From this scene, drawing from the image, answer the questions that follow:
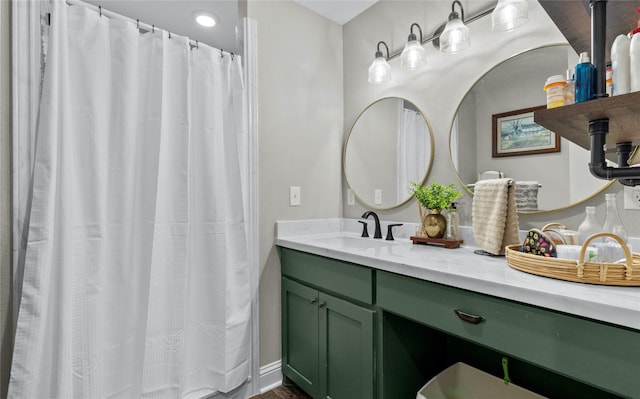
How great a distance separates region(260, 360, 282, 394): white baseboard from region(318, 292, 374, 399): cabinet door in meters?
0.43

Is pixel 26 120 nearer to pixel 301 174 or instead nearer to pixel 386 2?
pixel 301 174

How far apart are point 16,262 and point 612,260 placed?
82.2 inches

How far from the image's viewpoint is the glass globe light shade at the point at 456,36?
4.86ft

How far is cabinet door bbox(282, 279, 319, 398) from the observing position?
1.62 m

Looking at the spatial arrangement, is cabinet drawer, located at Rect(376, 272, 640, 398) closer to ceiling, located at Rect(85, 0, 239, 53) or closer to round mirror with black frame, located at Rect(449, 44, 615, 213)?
round mirror with black frame, located at Rect(449, 44, 615, 213)

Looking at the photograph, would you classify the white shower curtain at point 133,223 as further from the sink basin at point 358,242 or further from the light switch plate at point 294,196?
the sink basin at point 358,242

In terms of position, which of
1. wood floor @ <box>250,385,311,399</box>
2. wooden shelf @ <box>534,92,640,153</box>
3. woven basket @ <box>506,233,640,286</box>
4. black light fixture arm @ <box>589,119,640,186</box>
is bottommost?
wood floor @ <box>250,385,311,399</box>

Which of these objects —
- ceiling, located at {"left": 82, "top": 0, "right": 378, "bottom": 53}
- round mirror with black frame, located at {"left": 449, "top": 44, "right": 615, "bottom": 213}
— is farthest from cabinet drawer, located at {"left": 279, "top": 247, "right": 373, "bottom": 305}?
ceiling, located at {"left": 82, "top": 0, "right": 378, "bottom": 53}

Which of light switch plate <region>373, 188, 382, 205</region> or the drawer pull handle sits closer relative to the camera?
the drawer pull handle

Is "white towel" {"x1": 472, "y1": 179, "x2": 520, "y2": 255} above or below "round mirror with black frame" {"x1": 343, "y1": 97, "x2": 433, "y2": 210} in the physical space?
below

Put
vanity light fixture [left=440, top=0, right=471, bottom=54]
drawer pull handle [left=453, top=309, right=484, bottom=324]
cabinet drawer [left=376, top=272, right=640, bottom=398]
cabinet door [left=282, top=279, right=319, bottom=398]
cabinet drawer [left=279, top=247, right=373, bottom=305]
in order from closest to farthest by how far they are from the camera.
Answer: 1. cabinet drawer [left=376, top=272, right=640, bottom=398]
2. drawer pull handle [left=453, top=309, right=484, bottom=324]
3. cabinet drawer [left=279, top=247, right=373, bottom=305]
4. vanity light fixture [left=440, top=0, right=471, bottom=54]
5. cabinet door [left=282, top=279, right=319, bottom=398]

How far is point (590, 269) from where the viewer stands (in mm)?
818

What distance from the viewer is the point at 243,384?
1.75 meters

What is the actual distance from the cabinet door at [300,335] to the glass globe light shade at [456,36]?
1.42 meters
